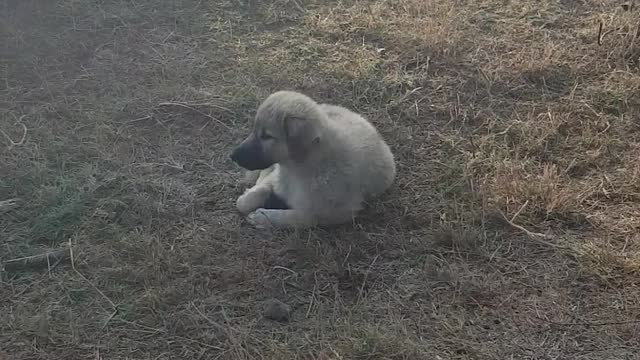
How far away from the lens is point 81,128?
5.43 meters

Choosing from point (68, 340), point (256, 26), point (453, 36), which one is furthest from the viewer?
point (256, 26)

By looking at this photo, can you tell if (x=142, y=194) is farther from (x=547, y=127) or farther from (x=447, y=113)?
(x=547, y=127)

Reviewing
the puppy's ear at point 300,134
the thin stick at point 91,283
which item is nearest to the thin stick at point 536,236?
the puppy's ear at point 300,134

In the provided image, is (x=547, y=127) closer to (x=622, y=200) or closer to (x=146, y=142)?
(x=622, y=200)

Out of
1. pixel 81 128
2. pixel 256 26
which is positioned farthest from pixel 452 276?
pixel 256 26

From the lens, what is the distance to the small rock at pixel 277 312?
3.87 meters

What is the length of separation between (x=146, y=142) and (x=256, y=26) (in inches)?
76.9

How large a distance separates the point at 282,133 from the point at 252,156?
Result: 216mm

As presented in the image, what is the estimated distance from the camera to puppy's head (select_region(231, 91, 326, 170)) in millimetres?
4398

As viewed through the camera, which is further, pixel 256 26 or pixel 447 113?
pixel 256 26

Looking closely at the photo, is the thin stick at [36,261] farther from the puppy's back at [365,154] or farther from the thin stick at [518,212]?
the thin stick at [518,212]

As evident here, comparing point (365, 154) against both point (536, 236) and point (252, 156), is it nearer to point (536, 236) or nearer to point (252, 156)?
point (252, 156)

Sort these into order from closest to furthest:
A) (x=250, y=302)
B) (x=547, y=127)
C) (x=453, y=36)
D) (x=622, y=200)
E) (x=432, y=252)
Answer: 1. (x=250, y=302)
2. (x=432, y=252)
3. (x=622, y=200)
4. (x=547, y=127)
5. (x=453, y=36)

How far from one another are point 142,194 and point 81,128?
0.96 meters
